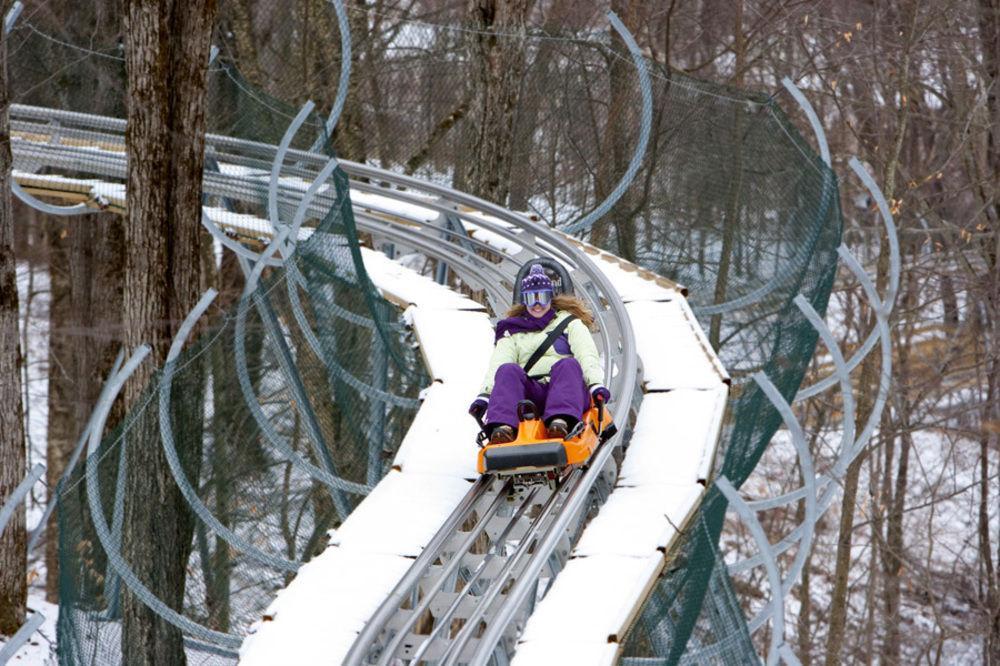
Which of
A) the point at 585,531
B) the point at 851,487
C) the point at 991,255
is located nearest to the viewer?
the point at 585,531

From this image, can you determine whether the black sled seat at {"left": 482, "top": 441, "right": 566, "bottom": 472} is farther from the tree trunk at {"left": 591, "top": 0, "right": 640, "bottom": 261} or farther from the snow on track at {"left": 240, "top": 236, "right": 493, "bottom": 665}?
the tree trunk at {"left": 591, "top": 0, "right": 640, "bottom": 261}

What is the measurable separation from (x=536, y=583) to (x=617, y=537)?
0.45 m

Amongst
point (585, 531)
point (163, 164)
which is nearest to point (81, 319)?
point (163, 164)

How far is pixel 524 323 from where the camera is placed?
8352 mm

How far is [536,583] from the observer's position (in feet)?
22.1

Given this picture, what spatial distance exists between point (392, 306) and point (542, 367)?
7.26 ft

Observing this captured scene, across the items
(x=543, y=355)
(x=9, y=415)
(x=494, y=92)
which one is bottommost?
(x=9, y=415)

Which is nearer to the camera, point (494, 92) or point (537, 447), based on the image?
point (537, 447)

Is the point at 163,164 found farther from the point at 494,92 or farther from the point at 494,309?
the point at 494,92

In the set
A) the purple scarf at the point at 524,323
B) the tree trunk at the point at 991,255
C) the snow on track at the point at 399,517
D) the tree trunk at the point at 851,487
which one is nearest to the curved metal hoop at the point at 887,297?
the purple scarf at the point at 524,323

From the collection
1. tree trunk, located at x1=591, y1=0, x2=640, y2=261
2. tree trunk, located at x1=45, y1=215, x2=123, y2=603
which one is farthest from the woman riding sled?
tree trunk, located at x1=45, y1=215, x2=123, y2=603

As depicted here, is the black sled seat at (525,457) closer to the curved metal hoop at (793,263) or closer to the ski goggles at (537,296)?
the ski goggles at (537,296)

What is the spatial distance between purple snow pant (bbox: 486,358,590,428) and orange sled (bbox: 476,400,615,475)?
0.06 meters

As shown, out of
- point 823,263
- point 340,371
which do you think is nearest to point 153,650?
point 340,371
